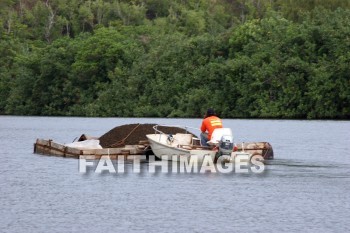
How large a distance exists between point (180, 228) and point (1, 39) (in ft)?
358

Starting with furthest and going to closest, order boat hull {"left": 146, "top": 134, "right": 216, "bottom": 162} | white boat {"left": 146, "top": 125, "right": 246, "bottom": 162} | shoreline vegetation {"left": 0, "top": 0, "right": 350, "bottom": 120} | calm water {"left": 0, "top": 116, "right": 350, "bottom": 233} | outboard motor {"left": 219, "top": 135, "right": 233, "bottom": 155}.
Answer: shoreline vegetation {"left": 0, "top": 0, "right": 350, "bottom": 120}, boat hull {"left": 146, "top": 134, "right": 216, "bottom": 162}, white boat {"left": 146, "top": 125, "right": 246, "bottom": 162}, outboard motor {"left": 219, "top": 135, "right": 233, "bottom": 155}, calm water {"left": 0, "top": 116, "right": 350, "bottom": 233}

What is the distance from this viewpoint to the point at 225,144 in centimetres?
4334

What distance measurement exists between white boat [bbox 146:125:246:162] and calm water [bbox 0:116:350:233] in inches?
44.8

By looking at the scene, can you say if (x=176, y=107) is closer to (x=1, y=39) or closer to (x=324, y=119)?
(x=324, y=119)

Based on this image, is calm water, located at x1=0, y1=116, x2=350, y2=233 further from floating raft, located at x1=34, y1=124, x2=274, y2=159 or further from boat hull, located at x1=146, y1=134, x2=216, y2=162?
boat hull, located at x1=146, y1=134, x2=216, y2=162

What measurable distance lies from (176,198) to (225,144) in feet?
26.2

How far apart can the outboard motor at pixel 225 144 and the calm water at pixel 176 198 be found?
1056 millimetres

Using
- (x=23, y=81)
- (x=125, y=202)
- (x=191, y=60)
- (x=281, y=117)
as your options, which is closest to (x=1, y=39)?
(x=23, y=81)

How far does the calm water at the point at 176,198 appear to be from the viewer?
30.2m

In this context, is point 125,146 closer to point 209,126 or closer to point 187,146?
point 187,146

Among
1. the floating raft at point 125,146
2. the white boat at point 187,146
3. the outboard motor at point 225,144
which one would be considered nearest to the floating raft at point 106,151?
the floating raft at point 125,146

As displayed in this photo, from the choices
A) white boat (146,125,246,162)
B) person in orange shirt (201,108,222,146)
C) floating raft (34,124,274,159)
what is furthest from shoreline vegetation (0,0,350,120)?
person in orange shirt (201,108,222,146)

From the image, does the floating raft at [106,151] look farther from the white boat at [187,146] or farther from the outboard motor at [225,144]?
the outboard motor at [225,144]

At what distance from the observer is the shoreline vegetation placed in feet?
328
